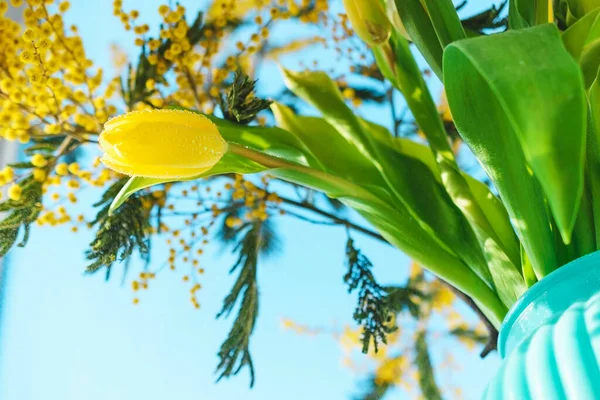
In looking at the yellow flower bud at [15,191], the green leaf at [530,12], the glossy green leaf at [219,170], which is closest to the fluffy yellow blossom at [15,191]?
the yellow flower bud at [15,191]

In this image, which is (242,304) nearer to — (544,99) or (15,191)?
(15,191)

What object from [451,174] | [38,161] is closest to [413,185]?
[451,174]

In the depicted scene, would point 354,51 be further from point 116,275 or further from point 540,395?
point 540,395

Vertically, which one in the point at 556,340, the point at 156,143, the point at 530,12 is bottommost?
the point at 556,340

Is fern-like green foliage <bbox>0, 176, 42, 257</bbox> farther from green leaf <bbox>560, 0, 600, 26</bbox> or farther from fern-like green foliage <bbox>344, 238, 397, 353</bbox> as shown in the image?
green leaf <bbox>560, 0, 600, 26</bbox>

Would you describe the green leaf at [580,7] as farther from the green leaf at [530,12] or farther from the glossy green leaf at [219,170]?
the glossy green leaf at [219,170]

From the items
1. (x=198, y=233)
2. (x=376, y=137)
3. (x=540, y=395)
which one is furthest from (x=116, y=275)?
(x=540, y=395)
